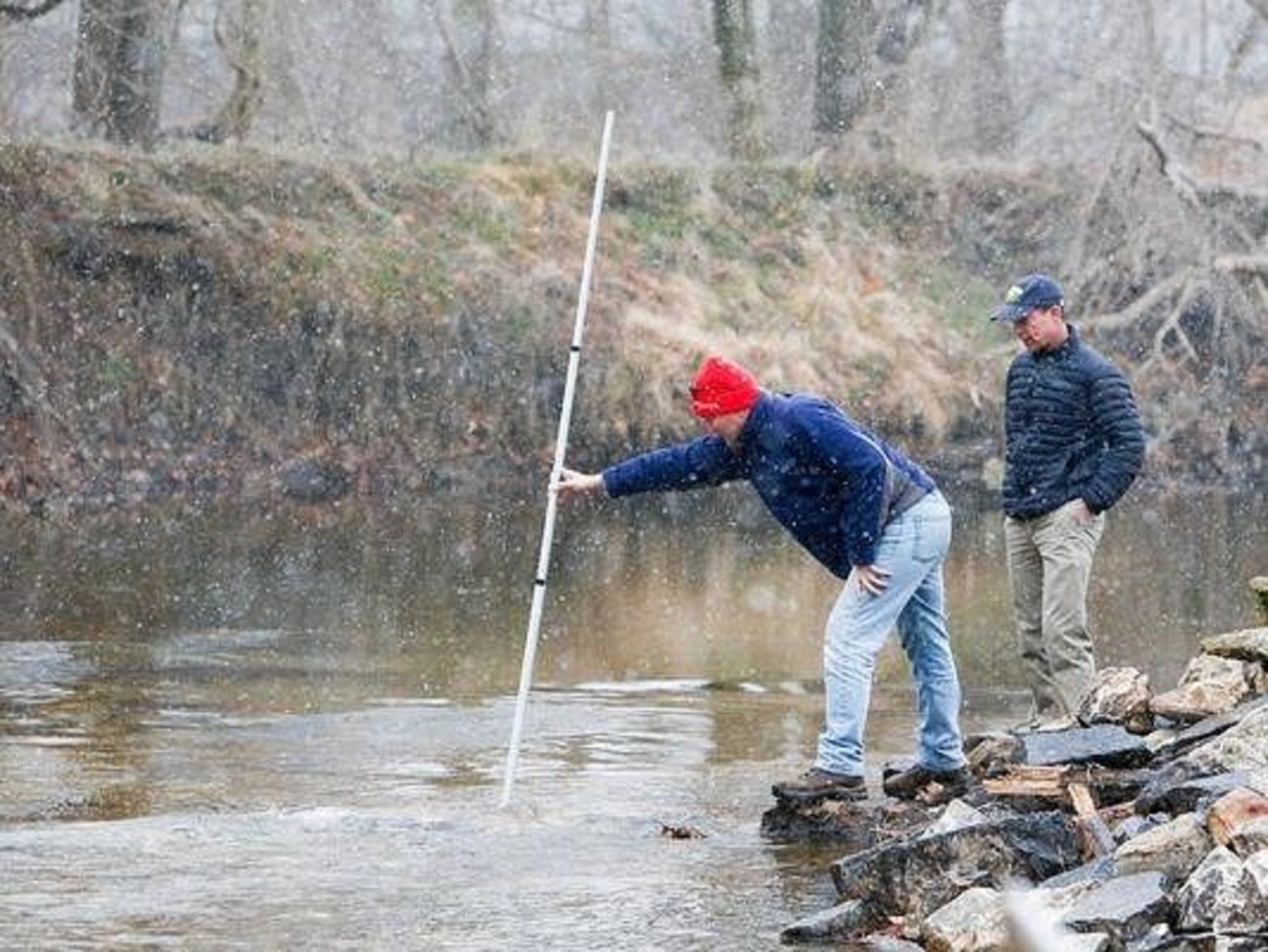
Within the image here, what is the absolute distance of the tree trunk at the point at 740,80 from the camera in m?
37.2

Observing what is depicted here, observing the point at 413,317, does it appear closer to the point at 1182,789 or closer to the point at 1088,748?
the point at 1088,748

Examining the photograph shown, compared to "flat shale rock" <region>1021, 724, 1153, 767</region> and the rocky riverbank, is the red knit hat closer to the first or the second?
the rocky riverbank

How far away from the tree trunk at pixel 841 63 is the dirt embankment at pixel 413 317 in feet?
7.61

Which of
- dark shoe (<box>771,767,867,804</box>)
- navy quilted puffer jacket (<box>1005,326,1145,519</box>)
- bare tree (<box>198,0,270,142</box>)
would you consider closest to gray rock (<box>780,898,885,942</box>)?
dark shoe (<box>771,767,867,804</box>)

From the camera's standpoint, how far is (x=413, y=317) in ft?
103

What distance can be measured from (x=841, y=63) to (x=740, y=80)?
199 centimetres

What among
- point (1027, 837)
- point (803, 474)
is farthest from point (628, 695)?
point (1027, 837)

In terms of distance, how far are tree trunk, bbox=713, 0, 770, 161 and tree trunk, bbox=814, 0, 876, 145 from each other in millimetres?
1280

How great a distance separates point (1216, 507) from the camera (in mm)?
30484

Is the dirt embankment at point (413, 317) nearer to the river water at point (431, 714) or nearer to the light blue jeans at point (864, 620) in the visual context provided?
the river water at point (431, 714)

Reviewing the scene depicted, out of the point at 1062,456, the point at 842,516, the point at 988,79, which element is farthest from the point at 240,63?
the point at 842,516

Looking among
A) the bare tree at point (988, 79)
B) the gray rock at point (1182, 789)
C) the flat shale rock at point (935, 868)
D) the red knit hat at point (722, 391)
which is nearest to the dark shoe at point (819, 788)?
the gray rock at point (1182, 789)

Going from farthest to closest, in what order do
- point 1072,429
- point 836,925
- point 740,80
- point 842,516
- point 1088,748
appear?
point 740,80
point 1072,429
point 1088,748
point 842,516
point 836,925

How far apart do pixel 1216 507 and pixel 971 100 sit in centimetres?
1065
